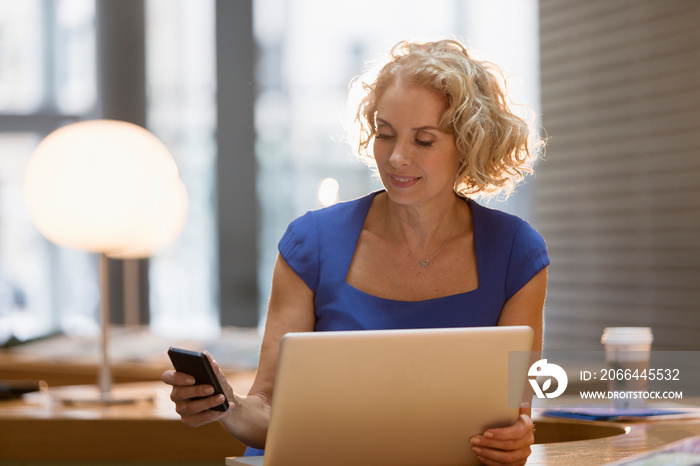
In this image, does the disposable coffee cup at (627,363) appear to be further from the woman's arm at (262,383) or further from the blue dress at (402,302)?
the woman's arm at (262,383)

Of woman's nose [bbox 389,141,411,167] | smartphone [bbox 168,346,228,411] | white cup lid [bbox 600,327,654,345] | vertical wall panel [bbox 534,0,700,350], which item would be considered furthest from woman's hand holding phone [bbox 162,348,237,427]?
vertical wall panel [bbox 534,0,700,350]

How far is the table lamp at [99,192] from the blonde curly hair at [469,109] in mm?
757

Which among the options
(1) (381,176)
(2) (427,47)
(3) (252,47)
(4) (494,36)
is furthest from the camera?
(3) (252,47)

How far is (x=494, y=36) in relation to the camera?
6363 millimetres

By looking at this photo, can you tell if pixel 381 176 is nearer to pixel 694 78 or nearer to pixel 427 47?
pixel 427 47

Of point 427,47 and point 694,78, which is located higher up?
point 694,78

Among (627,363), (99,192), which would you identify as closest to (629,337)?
(627,363)

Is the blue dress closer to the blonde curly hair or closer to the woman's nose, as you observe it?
the blonde curly hair

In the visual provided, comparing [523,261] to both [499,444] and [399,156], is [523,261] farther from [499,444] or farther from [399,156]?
[499,444]

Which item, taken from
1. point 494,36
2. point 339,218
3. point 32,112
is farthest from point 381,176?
point 32,112

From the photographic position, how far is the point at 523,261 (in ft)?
6.26

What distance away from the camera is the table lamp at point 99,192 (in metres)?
2.42

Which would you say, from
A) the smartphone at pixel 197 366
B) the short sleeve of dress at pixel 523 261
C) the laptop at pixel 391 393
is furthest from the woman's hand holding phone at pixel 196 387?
the short sleeve of dress at pixel 523 261

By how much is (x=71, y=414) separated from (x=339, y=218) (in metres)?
0.91
